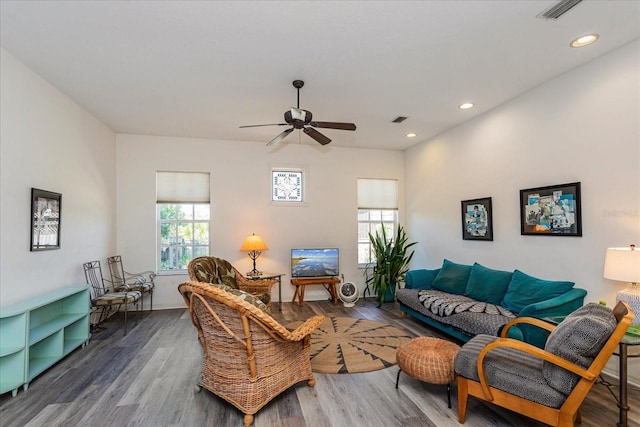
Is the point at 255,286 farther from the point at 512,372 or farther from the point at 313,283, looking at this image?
the point at 512,372

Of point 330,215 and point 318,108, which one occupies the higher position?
point 318,108

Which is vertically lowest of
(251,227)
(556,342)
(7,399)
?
(7,399)

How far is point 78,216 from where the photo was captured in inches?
169

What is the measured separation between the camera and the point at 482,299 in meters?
4.07

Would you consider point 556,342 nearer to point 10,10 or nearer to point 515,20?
point 515,20

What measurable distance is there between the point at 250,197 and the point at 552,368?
197 inches

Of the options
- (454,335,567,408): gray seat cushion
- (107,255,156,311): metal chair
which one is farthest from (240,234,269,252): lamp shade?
(454,335,567,408): gray seat cushion

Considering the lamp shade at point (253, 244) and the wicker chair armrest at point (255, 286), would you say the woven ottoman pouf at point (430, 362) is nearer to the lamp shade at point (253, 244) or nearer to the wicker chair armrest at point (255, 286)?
the wicker chair armrest at point (255, 286)

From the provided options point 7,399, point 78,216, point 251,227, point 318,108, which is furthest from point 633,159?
point 78,216

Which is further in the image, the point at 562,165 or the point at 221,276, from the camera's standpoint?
the point at 221,276

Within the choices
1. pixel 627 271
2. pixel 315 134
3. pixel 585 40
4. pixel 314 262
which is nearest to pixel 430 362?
pixel 627 271

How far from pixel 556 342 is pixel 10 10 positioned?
4506 mm

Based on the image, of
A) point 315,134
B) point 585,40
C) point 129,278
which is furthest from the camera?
point 129,278

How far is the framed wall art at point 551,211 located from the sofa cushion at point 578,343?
1671mm
